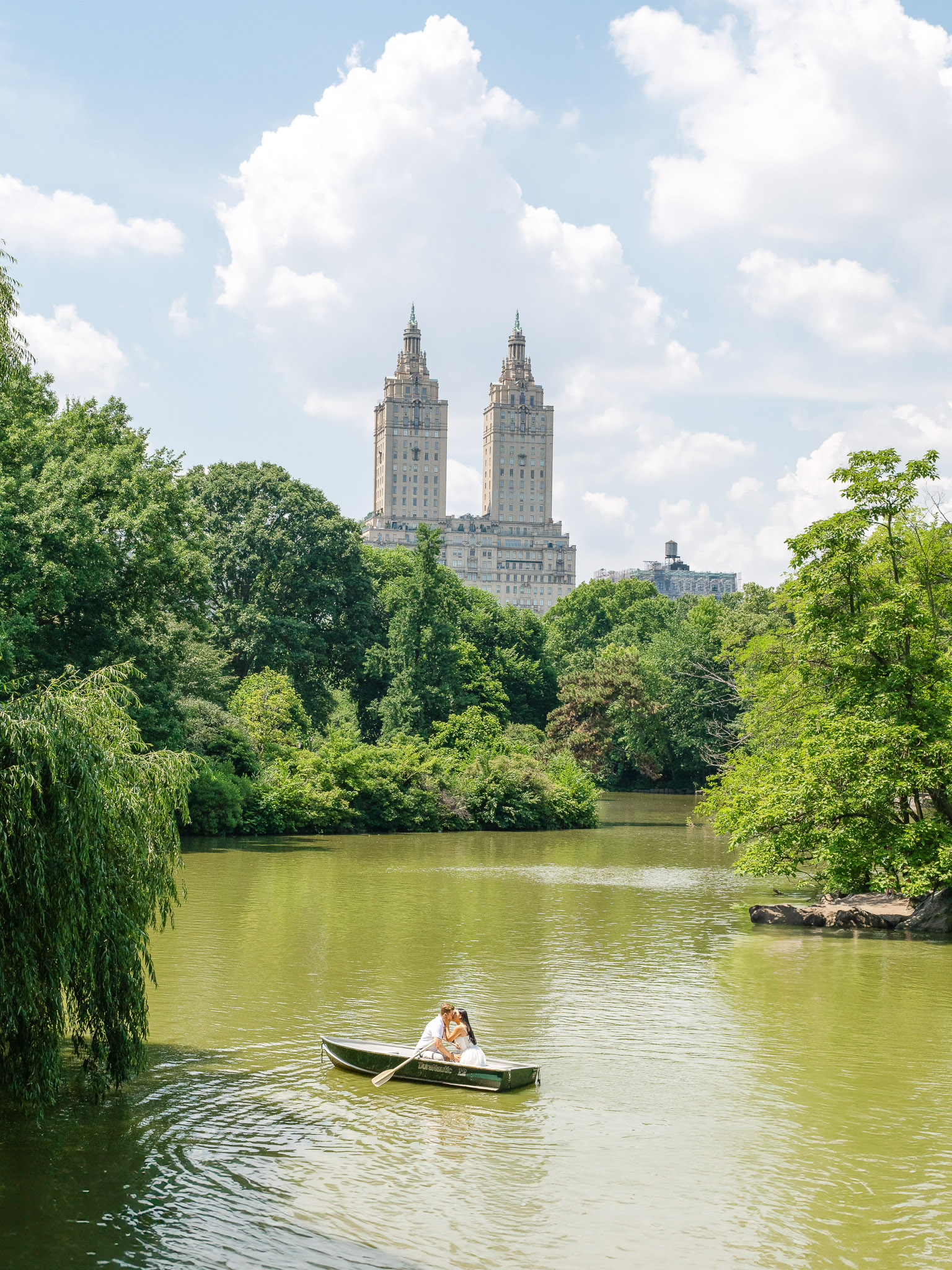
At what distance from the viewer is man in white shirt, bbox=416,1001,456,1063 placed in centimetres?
1451

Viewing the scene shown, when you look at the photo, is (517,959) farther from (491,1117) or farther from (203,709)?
(203,709)

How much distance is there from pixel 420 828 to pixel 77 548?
20344mm

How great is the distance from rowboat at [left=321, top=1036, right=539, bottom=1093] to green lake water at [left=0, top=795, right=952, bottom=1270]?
0.18 metres

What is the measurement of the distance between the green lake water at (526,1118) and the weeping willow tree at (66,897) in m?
1.04

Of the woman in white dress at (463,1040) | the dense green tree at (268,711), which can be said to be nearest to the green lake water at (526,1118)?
the woman in white dress at (463,1040)

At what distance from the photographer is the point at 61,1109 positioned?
42.0 feet

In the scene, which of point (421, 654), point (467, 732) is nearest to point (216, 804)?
point (467, 732)

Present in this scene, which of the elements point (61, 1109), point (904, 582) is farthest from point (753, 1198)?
point (904, 582)

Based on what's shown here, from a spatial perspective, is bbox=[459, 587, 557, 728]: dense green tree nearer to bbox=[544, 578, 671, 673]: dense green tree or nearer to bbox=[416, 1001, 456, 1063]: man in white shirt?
bbox=[544, 578, 671, 673]: dense green tree

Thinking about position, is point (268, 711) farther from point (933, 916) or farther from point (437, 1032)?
point (437, 1032)

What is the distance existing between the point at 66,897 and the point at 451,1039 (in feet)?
17.8

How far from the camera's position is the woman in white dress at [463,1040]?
14.2 m

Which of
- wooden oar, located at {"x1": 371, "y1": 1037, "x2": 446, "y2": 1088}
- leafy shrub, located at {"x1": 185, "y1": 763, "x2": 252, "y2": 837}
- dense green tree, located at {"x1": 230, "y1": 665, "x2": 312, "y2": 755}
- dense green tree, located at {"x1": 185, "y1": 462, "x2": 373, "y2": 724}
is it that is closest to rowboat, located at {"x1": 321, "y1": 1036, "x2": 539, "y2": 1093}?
wooden oar, located at {"x1": 371, "y1": 1037, "x2": 446, "y2": 1088}

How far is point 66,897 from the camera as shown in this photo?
37.4ft
